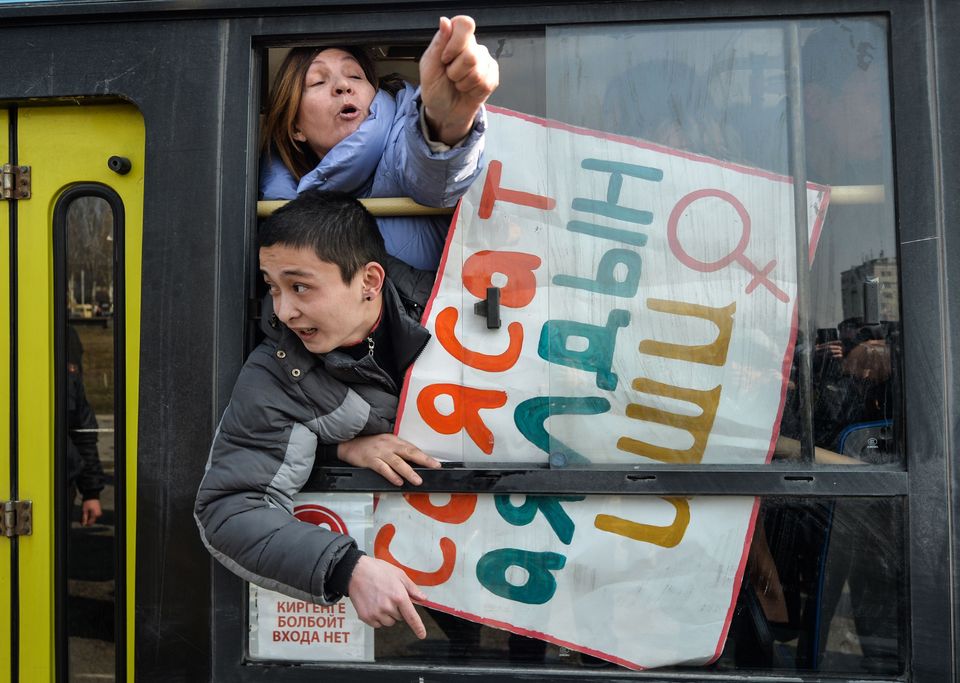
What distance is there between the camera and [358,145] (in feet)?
5.43

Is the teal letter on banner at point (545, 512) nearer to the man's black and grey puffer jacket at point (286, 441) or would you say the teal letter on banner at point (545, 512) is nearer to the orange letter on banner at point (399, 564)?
the orange letter on banner at point (399, 564)

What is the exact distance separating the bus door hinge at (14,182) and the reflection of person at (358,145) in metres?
0.67

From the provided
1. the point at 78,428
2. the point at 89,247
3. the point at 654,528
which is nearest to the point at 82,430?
the point at 78,428

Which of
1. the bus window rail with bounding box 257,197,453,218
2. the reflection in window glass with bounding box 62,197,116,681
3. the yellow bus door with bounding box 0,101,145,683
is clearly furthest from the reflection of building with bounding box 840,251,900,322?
the reflection in window glass with bounding box 62,197,116,681

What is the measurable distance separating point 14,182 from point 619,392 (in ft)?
5.50

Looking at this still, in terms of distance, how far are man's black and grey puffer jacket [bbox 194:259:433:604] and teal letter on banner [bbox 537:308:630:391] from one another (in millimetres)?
310

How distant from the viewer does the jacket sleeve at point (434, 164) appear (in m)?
1.47

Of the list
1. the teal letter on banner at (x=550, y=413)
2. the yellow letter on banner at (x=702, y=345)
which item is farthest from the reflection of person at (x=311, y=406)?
the yellow letter on banner at (x=702, y=345)

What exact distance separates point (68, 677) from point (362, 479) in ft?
3.56

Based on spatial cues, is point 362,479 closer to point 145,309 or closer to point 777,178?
point 145,309

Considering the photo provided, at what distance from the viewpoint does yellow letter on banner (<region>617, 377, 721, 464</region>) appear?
1.56m

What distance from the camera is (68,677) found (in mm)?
1877

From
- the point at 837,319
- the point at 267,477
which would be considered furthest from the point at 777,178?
the point at 267,477

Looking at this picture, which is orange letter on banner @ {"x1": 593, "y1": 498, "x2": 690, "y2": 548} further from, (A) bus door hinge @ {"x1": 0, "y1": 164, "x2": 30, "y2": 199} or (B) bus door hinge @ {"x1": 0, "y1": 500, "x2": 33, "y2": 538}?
(A) bus door hinge @ {"x1": 0, "y1": 164, "x2": 30, "y2": 199}
